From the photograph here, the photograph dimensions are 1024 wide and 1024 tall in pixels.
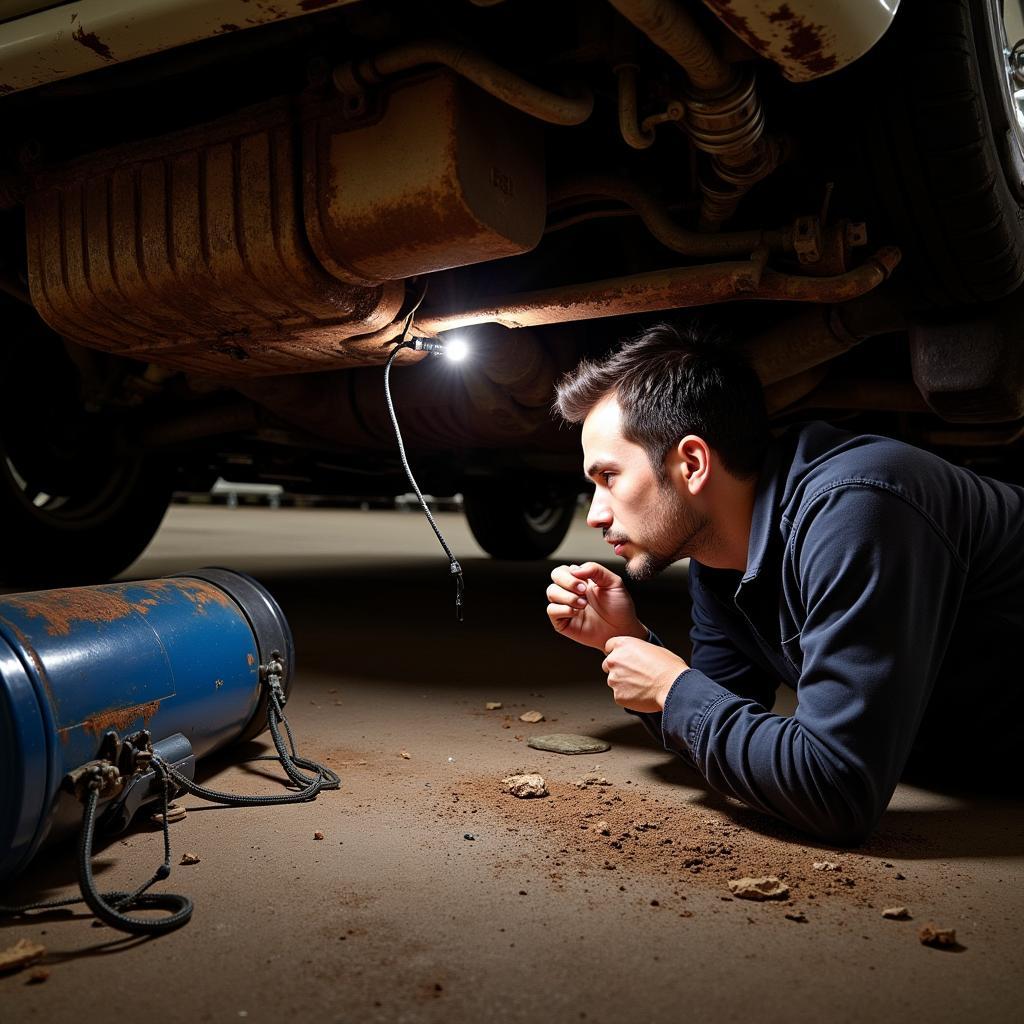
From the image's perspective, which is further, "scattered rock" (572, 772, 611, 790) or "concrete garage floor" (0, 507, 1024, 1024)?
"scattered rock" (572, 772, 611, 790)

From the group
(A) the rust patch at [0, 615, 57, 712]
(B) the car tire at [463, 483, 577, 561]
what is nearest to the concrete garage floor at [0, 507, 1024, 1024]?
(A) the rust patch at [0, 615, 57, 712]

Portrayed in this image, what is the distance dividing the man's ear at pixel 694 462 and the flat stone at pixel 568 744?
0.58 meters

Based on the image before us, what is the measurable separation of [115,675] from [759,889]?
0.84 meters

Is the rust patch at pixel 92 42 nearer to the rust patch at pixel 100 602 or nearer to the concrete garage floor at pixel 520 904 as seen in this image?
the rust patch at pixel 100 602

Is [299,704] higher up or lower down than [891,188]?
lower down

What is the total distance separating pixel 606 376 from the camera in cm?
142

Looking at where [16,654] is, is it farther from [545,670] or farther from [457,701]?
[545,670]

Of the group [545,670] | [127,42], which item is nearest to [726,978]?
[127,42]

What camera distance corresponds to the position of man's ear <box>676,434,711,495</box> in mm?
1297

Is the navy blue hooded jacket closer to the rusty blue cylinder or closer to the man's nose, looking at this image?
the man's nose

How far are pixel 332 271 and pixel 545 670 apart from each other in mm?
1249

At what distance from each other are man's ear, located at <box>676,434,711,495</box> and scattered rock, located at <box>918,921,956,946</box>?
2.09ft

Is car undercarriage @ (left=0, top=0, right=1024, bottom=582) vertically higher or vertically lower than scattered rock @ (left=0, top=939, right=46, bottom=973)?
higher

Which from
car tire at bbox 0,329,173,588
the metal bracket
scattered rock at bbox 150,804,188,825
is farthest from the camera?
car tire at bbox 0,329,173,588
